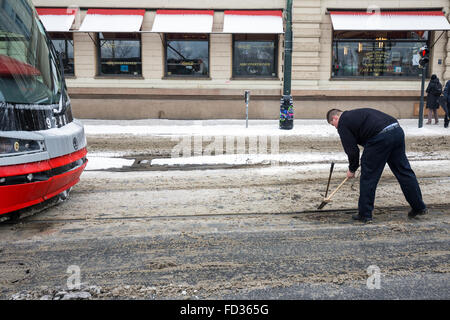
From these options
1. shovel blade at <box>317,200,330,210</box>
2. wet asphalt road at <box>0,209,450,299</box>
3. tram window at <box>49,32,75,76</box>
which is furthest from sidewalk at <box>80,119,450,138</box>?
wet asphalt road at <box>0,209,450,299</box>

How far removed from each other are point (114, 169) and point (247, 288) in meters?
5.79

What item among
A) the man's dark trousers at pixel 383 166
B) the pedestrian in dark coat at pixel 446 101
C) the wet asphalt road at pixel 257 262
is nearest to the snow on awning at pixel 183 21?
the pedestrian in dark coat at pixel 446 101

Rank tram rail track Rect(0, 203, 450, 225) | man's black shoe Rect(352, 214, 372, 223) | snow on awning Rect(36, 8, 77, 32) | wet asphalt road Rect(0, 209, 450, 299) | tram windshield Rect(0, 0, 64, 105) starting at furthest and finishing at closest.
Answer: snow on awning Rect(36, 8, 77, 32) → tram rail track Rect(0, 203, 450, 225) → man's black shoe Rect(352, 214, 372, 223) → tram windshield Rect(0, 0, 64, 105) → wet asphalt road Rect(0, 209, 450, 299)

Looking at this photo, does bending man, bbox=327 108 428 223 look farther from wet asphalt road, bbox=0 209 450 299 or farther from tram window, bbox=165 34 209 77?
tram window, bbox=165 34 209 77

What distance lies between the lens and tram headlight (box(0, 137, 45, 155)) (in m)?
4.14

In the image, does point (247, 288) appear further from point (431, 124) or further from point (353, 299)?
point (431, 124)

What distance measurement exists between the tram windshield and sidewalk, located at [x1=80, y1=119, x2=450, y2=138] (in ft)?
27.4

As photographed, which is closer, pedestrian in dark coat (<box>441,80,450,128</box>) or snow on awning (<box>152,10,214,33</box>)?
pedestrian in dark coat (<box>441,80,450,128</box>)

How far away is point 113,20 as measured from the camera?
659 inches

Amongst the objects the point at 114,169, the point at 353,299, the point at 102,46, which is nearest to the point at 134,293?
the point at 353,299

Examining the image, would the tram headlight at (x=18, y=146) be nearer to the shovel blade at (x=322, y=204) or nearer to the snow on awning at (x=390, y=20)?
the shovel blade at (x=322, y=204)

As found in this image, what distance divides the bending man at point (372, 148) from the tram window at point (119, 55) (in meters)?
14.2

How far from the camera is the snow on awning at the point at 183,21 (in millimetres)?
16359

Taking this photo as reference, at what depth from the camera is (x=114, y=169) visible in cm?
851
